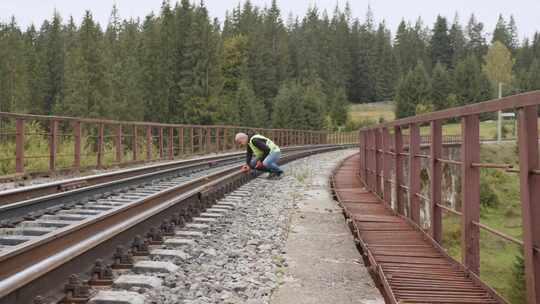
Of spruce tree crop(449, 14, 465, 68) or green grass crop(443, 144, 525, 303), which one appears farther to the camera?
spruce tree crop(449, 14, 465, 68)

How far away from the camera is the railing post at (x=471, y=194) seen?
409 cm

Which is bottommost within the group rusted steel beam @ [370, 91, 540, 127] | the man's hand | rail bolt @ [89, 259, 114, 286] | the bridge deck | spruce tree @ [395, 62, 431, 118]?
the bridge deck

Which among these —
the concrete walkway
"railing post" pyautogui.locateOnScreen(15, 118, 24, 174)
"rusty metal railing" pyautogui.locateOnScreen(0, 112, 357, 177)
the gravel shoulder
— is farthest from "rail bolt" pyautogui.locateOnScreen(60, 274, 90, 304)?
"railing post" pyautogui.locateOnScreen(15, 118, 24, 174)

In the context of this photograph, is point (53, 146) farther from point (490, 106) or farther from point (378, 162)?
point (490, 106)

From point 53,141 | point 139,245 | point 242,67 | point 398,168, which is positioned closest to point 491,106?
point 139,245

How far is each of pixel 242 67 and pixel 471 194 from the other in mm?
90580

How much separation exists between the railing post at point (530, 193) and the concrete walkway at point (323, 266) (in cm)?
126

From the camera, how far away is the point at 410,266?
455 cm

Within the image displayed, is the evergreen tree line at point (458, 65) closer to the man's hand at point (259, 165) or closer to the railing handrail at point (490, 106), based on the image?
the man's hand at point (259, 165)

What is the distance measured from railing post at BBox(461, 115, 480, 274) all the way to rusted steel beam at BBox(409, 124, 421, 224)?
6.46 ft

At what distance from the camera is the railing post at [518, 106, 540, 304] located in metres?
2.92

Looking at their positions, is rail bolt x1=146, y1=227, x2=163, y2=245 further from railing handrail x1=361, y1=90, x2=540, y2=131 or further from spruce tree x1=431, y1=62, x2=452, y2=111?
spruce tree x1=431, y1=62, x2=452, y2=111

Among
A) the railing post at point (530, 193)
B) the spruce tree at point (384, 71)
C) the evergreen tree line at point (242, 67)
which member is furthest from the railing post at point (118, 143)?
the spruce tree at point (384, 71)

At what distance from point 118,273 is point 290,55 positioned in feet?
359
